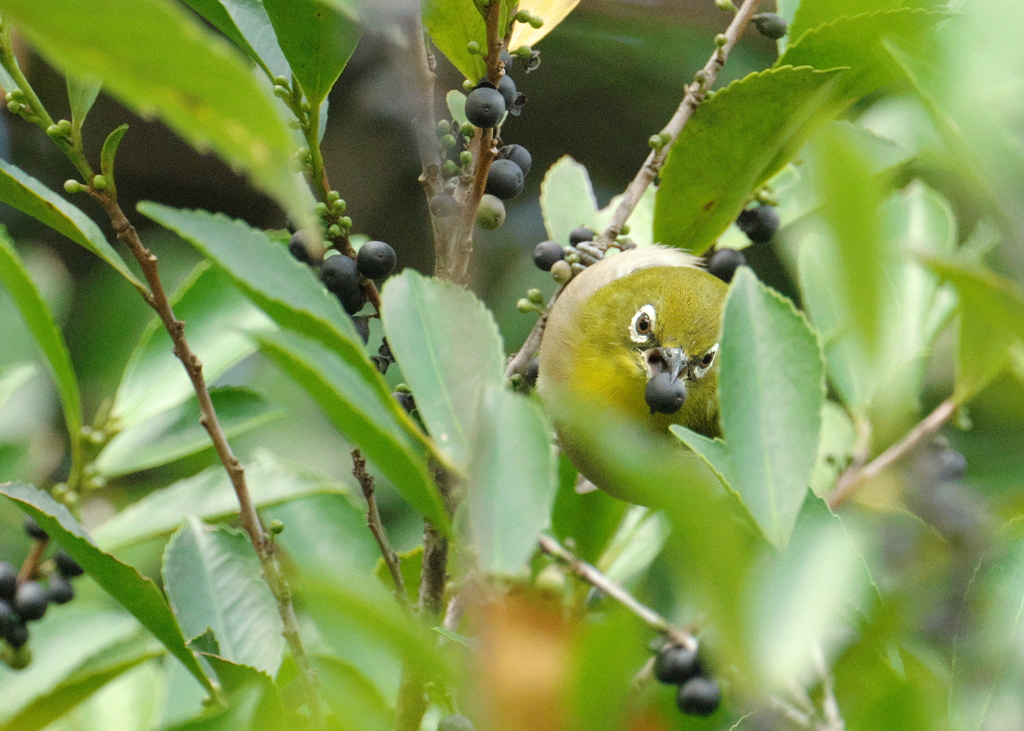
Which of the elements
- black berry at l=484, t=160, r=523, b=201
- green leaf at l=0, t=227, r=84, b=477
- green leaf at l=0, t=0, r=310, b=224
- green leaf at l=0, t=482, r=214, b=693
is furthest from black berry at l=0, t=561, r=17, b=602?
green leaf at l=0, t=0, r=310, b=224

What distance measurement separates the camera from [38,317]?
3.24ft

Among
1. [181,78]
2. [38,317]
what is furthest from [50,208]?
[181,78]

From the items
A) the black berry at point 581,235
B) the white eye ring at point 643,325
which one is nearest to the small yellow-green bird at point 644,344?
the white eye ring at point 643,325

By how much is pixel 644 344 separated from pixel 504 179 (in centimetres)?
72

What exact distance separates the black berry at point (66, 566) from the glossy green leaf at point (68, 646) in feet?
0.24

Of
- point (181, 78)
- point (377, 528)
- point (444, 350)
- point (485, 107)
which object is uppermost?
point (181, 78)

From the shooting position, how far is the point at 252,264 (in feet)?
Result: 2.03

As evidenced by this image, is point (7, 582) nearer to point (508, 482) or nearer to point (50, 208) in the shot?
point (50, 208)

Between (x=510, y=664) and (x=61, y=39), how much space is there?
12.9 inches

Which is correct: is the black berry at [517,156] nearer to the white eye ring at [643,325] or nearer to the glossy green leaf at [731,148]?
the glossy green leaf at [731,148]

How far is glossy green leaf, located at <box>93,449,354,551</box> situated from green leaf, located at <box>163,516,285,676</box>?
0.51 feet

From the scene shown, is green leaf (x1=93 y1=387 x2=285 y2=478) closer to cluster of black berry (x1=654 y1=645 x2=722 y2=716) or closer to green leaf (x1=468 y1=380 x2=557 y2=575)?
cluster of black berry (x1=654 y1=645 x2=722 y2=716)

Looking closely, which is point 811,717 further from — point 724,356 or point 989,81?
point 989,81

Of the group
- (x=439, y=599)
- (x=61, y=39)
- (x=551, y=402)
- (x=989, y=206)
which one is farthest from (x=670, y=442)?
(x=61, y=39)
